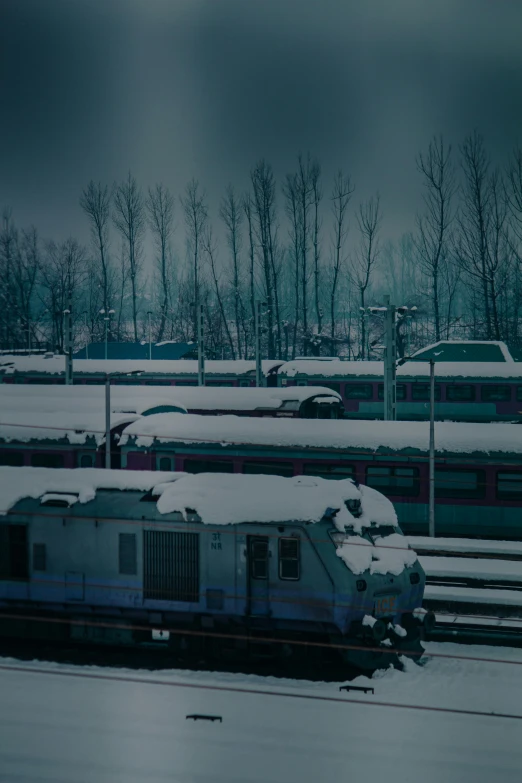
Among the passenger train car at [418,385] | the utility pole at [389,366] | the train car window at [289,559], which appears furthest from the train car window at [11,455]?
the train car window at [289,559]

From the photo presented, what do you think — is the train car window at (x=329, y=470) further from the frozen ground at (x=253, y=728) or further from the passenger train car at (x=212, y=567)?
the frozen ground at (x=253, y=728)

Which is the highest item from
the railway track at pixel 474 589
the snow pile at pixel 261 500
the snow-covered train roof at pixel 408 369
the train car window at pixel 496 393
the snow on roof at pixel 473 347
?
the snow on roof at pixel 473 347

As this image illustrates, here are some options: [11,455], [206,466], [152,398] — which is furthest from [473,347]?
[11,455]

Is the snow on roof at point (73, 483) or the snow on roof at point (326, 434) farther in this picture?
the snow on roof at point (326, 434)

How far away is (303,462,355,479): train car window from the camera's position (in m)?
19.8

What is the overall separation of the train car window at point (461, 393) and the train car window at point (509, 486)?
58.5ft

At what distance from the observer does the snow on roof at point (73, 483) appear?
12609 mm

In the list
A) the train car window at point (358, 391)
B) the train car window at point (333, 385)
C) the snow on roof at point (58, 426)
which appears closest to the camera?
the snow on roof at point (58, 426)

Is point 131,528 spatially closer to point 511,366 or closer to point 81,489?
point 81,489

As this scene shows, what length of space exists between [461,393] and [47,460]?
71.0ft

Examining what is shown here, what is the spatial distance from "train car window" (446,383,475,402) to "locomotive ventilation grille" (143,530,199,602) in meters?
26.8

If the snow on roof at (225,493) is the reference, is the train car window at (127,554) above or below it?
below

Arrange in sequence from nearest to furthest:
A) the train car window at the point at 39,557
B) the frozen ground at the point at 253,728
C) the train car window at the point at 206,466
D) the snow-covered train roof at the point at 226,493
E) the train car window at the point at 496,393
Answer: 1. the frozen ground at the point at 253,728
2. the snow-covered train roof at the point at 226,493
3. the train car window at the point at 39,557
4. the train car window at the point at 206,466
5. the train car window at the point at 496,393

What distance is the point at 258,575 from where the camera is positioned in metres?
11.6
